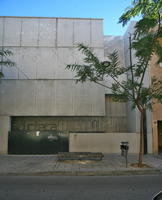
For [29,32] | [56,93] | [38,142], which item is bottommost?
[38,142]

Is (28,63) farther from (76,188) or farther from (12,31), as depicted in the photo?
(76,188)

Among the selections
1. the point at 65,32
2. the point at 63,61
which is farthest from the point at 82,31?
the point at 63,61

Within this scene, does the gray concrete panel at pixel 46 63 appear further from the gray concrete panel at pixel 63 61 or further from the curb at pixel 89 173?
the curb at pixel 89 173

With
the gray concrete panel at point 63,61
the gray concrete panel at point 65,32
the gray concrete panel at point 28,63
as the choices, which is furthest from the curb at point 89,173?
the gray concrete panel at point 65,32

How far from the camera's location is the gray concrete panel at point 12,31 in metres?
19.0

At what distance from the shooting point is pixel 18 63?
18.5m

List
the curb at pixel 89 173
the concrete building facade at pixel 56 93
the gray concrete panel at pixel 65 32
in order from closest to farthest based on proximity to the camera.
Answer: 1. the curb at pixel 89 173
2. the concrete building facade at pixel 56 93
3. the gray concrete panel at pixel 65 32

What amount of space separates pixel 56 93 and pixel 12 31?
26.4 ft

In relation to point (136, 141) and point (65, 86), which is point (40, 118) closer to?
point (65, 86)

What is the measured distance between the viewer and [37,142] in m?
15.5

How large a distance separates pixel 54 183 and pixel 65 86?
1150cm

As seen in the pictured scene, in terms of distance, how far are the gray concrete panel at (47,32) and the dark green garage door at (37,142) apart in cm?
916

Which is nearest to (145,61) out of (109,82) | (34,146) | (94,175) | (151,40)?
Answer: (151,40)

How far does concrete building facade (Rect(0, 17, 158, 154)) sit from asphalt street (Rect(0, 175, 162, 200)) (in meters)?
7.91
